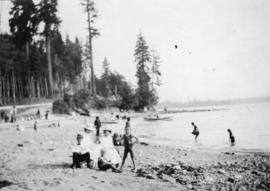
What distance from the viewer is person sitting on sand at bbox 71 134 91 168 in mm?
8758

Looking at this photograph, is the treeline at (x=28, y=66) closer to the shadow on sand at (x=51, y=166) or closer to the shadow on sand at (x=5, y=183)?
the shadow on sand at (x=51, y=166)

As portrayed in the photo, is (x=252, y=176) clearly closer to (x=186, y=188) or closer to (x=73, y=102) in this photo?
(x=186, y=188)

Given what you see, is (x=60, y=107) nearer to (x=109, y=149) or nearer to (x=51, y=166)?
(x=51, y=166)

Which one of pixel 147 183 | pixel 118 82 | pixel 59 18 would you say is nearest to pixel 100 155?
pixel 147 183

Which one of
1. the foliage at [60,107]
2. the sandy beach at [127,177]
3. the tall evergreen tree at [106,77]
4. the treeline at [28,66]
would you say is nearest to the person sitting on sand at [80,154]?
the sandy beach at [127,177]

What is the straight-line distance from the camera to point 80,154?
8773mm

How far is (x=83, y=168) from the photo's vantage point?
8.78 meters

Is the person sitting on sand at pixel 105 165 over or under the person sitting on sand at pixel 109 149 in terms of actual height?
under

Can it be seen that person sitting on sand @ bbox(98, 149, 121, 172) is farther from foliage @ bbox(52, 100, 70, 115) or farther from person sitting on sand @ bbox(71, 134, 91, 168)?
foliage @ bbox(52, 100, 70, 115)

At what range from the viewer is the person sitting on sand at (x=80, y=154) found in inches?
345

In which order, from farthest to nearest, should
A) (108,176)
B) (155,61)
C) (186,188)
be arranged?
(155,61) → (108,176) → (186,188)

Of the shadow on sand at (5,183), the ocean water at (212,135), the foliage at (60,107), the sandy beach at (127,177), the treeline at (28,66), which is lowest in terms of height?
the ocean water at (212,135)

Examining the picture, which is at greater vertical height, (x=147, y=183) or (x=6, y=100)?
(x=6, y=100)

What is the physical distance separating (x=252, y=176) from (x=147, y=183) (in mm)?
3905
